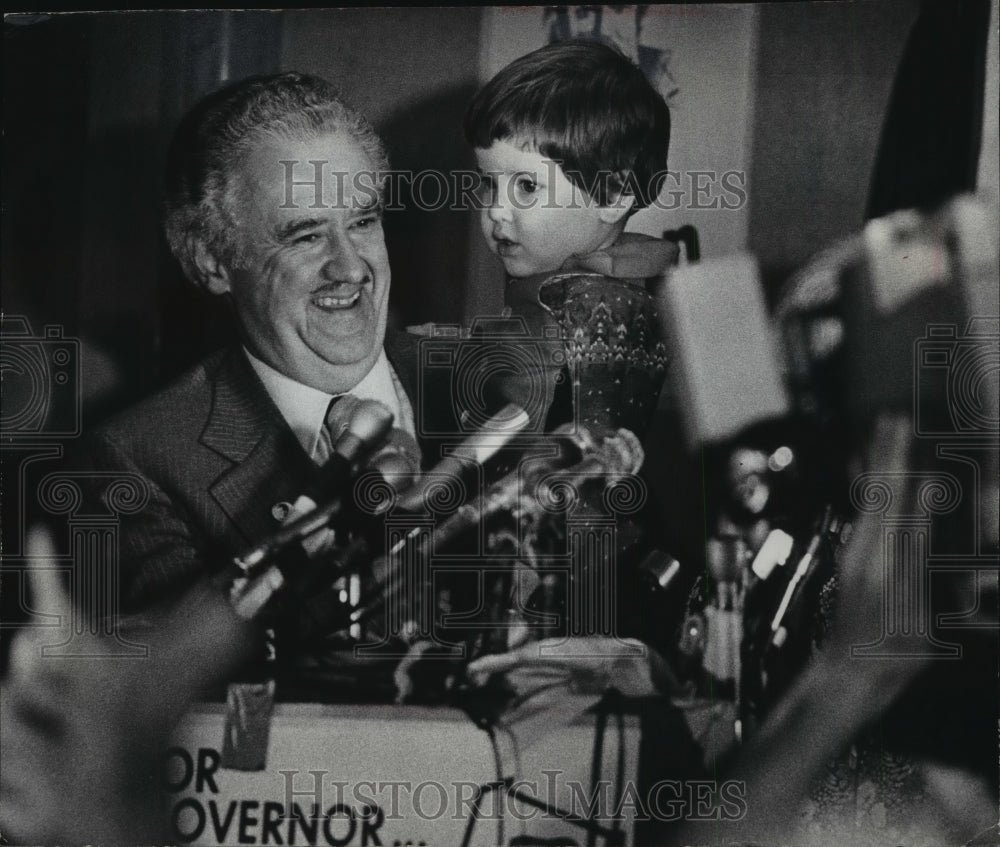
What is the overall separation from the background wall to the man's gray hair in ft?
0.16

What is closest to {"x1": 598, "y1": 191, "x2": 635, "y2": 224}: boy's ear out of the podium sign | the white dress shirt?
the white dress shirt

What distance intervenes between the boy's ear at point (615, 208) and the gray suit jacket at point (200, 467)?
72 centimetres

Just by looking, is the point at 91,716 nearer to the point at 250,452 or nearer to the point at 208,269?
the point at 250,452

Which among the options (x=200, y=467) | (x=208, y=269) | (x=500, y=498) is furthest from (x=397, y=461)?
(x=208, y=269)

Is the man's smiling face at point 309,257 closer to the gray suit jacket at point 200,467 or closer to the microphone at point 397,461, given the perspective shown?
the gray suit jacket at point 200,467

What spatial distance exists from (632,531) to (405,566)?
702 mm

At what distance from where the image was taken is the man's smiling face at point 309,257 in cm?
325

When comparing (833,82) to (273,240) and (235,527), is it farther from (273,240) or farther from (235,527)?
(235,527)

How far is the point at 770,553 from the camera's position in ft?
10.5

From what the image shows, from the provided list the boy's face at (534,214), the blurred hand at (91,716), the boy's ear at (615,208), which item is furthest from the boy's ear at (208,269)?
the boy's ear at (615,208)

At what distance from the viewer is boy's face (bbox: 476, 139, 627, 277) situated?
326 centimetres

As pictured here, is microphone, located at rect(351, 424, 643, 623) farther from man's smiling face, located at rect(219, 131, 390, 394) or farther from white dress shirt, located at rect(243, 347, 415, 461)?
man's smiling face, located at rect(219, 131, 390, 394)

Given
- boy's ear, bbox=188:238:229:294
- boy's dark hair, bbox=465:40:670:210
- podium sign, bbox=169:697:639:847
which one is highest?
boy's dark hair, bbox=465:40:670:210

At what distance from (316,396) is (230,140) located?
83 cm
